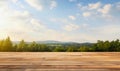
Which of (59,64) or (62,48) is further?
(62,48)

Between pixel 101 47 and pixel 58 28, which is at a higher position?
pixel 58 28

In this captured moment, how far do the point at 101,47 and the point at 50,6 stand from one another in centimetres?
293

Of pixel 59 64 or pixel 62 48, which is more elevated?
pixel 62 48

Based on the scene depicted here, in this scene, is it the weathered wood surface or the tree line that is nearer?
the weathered wood surface

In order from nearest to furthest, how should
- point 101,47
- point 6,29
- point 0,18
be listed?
point 101,47 → point 0,18 → point 6,29

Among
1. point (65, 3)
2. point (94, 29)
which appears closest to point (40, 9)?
point (65, 3)

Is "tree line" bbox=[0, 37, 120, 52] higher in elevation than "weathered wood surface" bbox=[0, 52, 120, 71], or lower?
higher

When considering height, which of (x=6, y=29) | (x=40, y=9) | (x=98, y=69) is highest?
(x=40, y=9)

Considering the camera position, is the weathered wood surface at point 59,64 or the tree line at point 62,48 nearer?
the weathered wood surface at point 59,64

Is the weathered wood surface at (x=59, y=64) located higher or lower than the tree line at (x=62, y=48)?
lower

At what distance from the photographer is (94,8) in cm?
641

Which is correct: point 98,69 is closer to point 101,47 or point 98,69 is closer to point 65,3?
point 101,47

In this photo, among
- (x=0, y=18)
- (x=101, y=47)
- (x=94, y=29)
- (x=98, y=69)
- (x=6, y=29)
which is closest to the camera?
(x=98, y=69)

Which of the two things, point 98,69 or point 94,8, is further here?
point 94,8
